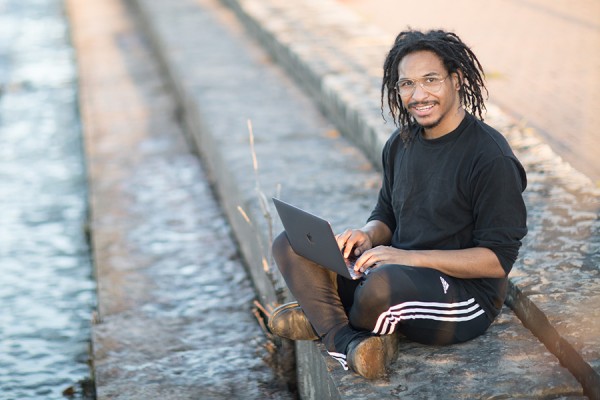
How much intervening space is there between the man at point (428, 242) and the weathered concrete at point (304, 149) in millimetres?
107

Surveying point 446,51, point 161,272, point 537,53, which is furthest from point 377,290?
point 537,53

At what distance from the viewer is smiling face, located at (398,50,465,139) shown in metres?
3.35

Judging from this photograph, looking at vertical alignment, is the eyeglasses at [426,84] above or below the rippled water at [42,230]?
above

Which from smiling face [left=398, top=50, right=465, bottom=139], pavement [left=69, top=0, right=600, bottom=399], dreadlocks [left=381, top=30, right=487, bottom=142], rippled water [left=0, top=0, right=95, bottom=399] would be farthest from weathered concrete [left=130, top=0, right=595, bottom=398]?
rippled water [left=0, top=0, right=95, bottom=399]

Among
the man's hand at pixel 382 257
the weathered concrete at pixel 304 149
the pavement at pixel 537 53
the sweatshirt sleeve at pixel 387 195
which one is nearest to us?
the weathered concrete at pixel 304 149

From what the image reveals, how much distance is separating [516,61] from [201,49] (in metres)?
2.82

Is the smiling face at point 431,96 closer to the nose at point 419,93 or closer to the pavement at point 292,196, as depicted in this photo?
the nose at point 419,93

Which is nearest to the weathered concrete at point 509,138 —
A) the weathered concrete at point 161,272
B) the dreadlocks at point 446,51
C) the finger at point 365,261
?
the finger at point 365,261

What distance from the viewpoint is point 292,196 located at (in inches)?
204

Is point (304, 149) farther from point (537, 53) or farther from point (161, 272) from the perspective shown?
point (537, 53)

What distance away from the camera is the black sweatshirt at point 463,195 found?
3197 millimetres

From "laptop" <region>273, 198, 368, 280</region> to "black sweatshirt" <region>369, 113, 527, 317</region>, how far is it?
29 centimetres

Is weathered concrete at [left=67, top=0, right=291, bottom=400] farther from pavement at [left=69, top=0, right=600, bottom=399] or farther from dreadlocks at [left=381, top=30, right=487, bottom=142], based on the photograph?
dreadlocks at [left=381, top=30, right=487, bottom=142]

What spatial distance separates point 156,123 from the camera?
868cm
